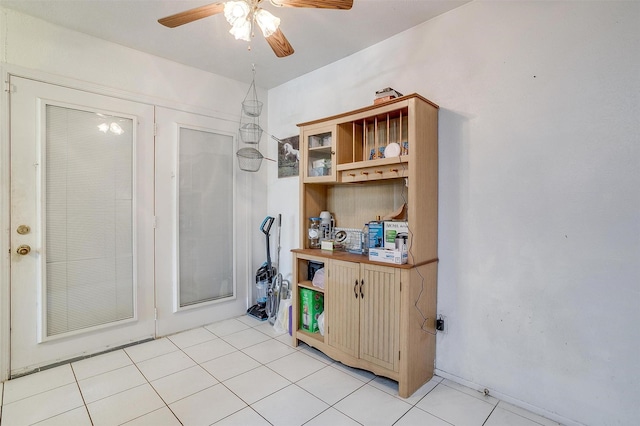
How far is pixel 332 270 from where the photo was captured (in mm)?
2578

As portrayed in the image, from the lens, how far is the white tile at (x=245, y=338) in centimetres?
294

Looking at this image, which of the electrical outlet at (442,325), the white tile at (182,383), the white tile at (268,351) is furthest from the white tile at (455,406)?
the white tile at (182,383)

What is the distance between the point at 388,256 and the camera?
224cm

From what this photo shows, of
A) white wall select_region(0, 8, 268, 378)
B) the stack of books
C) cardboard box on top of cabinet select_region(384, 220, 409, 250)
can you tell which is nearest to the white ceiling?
white wall select_region(0, 8, 268, 378)

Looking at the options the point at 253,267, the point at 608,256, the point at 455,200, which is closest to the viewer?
the point at 608,256

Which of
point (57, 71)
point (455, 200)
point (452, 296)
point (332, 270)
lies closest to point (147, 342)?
point (332, 270)

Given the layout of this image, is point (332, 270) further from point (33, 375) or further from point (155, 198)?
point (33, 375)

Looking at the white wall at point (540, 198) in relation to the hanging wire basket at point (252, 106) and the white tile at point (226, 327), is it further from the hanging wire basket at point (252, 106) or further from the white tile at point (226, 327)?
the white tile at point (226, 327)

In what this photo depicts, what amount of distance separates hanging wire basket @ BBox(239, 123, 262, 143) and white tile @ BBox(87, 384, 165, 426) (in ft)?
9.29

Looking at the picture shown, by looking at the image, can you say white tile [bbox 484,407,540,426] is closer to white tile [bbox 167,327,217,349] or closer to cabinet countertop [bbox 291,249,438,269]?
cabinet countertop [bbox 291,249,438,269]

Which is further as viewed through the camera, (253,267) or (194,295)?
(253,267)

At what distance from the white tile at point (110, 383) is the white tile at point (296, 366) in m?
1.05

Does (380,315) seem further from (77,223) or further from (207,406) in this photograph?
(77,223)

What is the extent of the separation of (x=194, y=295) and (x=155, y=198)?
1182 millimetres
